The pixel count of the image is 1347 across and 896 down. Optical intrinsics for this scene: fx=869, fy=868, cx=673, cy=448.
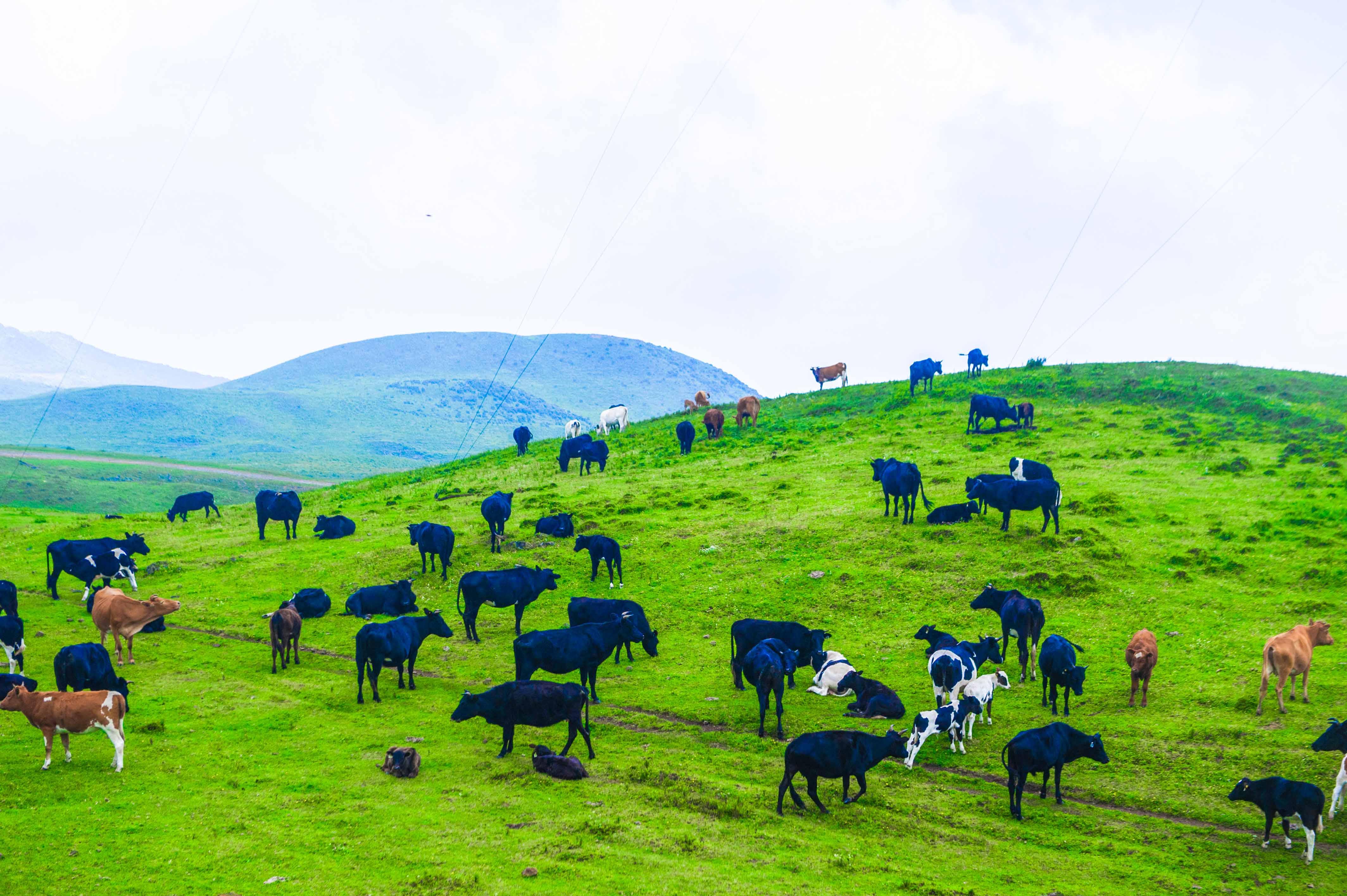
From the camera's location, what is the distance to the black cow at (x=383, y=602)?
79.1 ft

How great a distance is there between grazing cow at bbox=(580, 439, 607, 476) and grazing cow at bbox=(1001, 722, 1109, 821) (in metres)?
31.8

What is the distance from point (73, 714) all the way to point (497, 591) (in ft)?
33.4

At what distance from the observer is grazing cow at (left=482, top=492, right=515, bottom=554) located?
97.8ft

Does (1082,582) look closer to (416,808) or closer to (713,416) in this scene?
(416,808)

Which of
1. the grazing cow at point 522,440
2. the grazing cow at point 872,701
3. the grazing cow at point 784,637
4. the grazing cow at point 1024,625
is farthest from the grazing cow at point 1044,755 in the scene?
the grazing cow at point 522,440

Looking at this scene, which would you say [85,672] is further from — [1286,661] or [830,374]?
[830,374]

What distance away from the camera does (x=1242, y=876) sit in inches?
434

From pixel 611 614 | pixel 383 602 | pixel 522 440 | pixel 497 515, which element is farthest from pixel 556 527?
pixel 522 440

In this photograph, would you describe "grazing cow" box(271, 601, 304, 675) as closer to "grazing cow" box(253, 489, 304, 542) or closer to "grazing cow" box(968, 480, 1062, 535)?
"grazing cow" box(253, 489, 304, 542)

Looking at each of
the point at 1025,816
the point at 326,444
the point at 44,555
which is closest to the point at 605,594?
the point at 1025,816

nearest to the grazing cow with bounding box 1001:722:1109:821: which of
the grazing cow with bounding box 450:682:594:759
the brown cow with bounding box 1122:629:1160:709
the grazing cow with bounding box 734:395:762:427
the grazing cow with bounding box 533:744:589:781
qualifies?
the brown cow with bounding box 1122:629:1160:709

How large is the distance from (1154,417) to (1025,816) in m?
37.3

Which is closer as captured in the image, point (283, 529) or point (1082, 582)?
point (1082, 582)

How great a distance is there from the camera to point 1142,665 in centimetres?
1684
